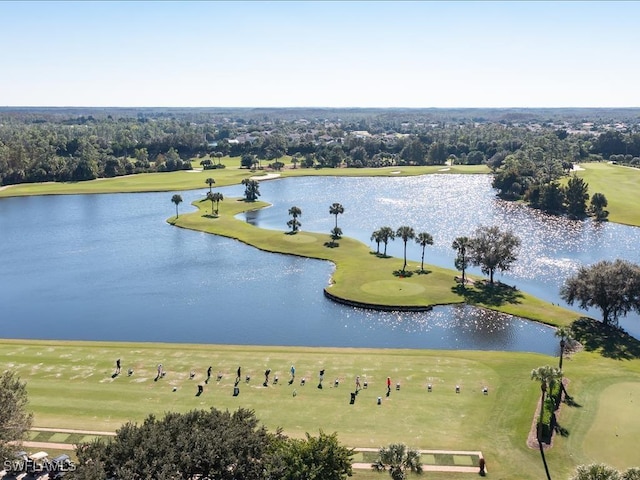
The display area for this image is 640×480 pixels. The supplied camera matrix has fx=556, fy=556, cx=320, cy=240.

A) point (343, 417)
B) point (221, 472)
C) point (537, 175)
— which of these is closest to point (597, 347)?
point (343, 417)

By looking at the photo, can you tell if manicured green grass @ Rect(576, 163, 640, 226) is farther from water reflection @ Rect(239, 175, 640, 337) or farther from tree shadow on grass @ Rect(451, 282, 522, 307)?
tree shadow on grass @ Rect(451, 282, 522, 307)

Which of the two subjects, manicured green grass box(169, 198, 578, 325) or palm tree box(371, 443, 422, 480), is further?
manicured green grass box(169, 198, 578, 325)

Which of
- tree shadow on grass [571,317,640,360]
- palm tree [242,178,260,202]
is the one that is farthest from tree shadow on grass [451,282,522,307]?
palm tree [242,178,260,202]

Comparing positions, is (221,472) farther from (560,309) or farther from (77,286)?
(77,286)

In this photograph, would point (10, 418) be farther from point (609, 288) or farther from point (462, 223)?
point (462, 223)

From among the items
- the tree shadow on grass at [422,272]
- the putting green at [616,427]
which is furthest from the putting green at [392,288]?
the putting green at [616,427]

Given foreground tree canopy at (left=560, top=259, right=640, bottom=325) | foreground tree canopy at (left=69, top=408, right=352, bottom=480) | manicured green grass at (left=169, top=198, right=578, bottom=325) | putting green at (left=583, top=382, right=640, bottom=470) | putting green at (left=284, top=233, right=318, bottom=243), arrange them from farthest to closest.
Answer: putting green at (left=284, top=233, right=318, bottom=243) → manicured green grass at (left=169, top=198, right=578, bottom=325) → foreground tree canopy at (left=560, top=259, right=640, bottom=325) → putting green at (left=583, top=382, right=640, bottom=470) → foreground tree canopy at (left=69, top=408, right=352, bottom=480)

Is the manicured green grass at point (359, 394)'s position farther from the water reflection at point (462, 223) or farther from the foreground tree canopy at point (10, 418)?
the water reflection at point (462, 223)
